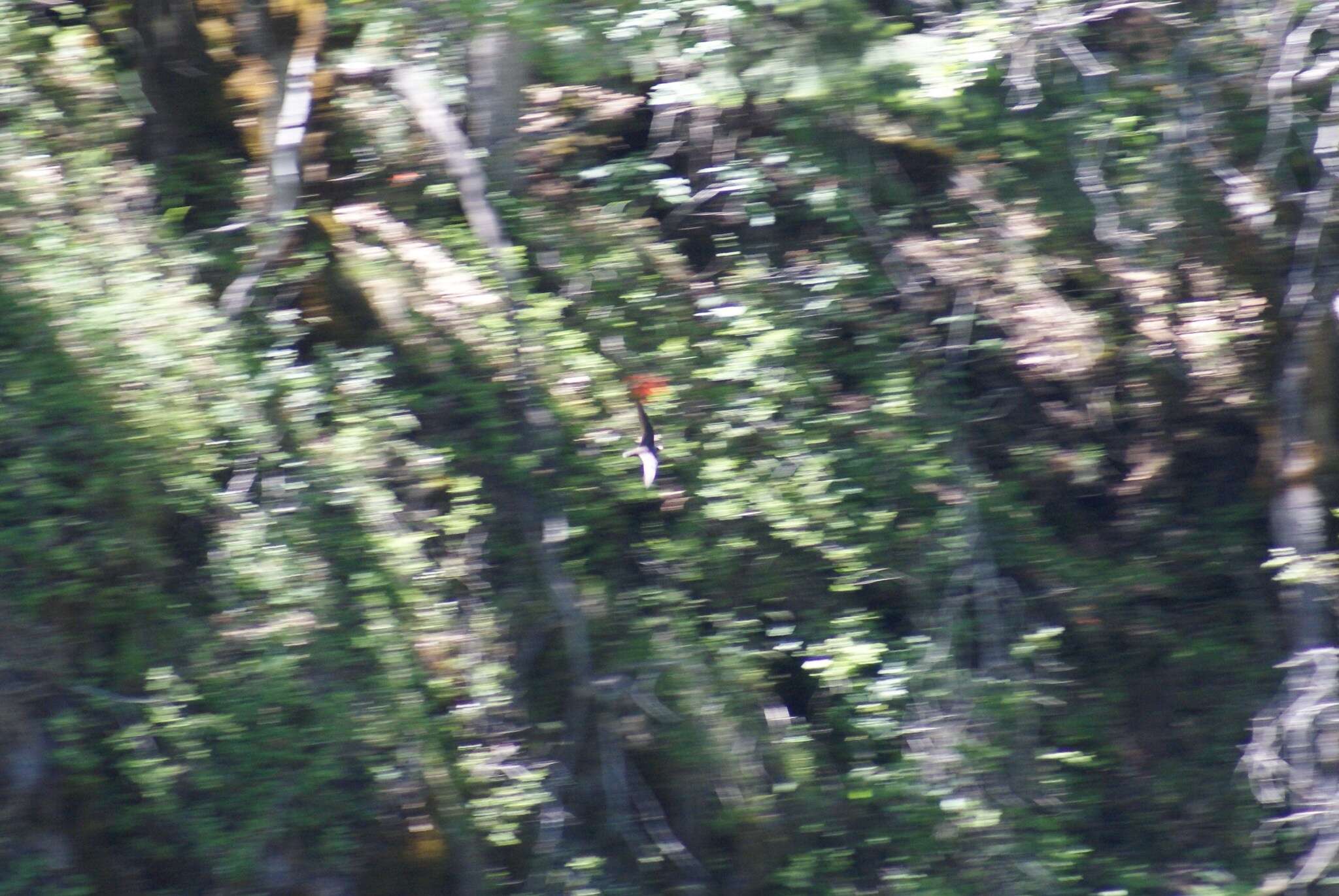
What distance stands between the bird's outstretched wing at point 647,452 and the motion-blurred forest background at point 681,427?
0.13 ft

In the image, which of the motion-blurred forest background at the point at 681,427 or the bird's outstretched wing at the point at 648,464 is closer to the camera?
the motion-blurred forest background at the point at 681,427

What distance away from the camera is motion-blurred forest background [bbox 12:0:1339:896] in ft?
11.7

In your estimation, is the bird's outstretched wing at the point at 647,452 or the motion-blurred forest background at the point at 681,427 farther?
the bird's outstretched wing at the point at 647,452

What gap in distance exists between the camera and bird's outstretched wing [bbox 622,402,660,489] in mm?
3783

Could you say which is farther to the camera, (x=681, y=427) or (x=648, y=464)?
(x=681, y=427)

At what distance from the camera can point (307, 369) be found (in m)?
3.76

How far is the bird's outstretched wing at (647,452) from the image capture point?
3783mm

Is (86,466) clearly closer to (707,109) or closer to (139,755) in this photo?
(139,755)

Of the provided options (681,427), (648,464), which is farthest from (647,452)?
(681,427)

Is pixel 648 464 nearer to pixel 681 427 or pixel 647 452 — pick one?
pixel 647 452

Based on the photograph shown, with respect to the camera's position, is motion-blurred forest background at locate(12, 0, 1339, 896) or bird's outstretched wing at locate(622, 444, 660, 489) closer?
motion-blurred forest background at locate(12, 0, 1339, 896)

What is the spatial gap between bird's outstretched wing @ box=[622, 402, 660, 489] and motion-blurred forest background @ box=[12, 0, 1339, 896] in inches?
1.5

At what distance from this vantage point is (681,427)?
389cm

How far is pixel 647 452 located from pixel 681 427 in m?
0.16
